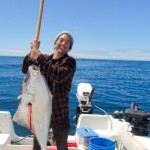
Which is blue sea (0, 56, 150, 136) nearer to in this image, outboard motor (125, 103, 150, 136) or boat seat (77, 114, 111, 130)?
boat seat (77, 114, 111, 130)

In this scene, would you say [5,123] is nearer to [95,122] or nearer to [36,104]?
[95,122]

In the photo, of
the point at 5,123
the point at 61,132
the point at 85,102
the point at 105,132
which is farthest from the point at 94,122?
the point at 61,132

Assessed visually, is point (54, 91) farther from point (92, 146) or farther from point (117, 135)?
point (117, 135)

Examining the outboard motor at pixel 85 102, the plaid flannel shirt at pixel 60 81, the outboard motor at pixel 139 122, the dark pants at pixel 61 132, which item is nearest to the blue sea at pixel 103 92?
the outboard motor at pixel 85 102

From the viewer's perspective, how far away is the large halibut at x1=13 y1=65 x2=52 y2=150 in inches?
137

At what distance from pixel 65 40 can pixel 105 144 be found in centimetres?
247

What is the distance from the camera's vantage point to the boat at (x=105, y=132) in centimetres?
539

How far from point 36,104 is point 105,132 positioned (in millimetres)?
3134

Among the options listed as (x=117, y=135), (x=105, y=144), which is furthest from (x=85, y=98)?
(x=105, y=144)

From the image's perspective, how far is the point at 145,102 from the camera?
61.2 ft

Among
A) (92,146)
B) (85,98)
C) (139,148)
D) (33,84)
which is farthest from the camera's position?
(85,98)

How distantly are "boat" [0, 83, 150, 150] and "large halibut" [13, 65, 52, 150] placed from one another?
1726mm

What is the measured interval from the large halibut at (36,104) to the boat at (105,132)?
1.73 metres

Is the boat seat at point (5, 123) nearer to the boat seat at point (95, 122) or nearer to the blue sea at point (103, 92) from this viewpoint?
the boat seat at point (95, 122)
